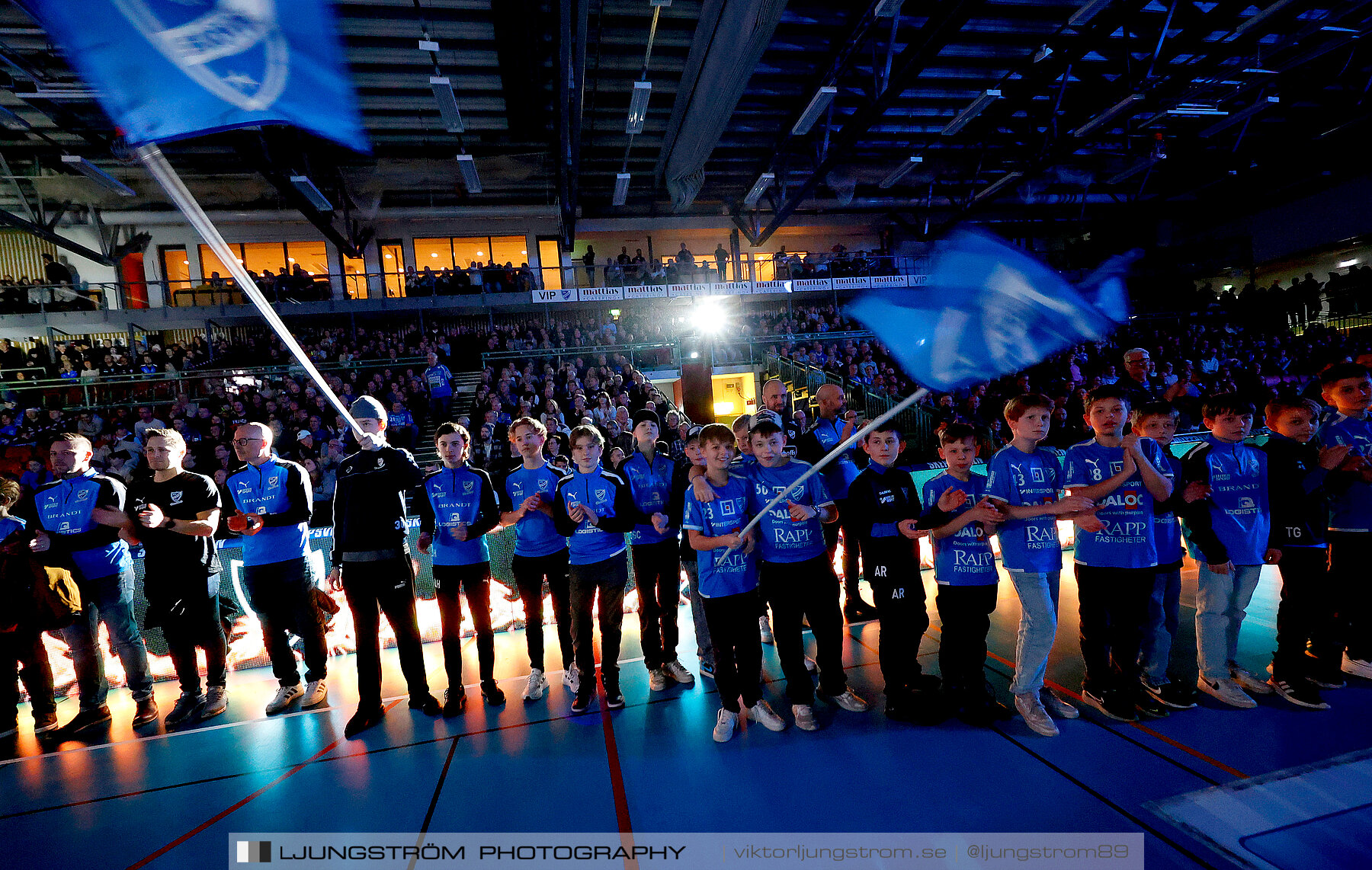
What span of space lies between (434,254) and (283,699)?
21.8 m

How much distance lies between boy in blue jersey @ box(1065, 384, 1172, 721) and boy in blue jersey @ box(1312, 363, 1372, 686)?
112cm

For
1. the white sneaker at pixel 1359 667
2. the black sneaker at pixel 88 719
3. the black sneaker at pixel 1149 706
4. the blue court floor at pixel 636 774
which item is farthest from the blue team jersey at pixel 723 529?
the black sneaker at pixel 88 719

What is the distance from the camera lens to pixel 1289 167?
20828mm

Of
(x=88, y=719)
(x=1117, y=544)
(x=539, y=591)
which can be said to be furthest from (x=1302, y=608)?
(x=88, y=719)

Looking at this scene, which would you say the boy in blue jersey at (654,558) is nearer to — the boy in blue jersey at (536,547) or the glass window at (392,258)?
the boy in blue jersey at (536,547)

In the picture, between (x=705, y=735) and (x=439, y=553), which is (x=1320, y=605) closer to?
(x=705, y=735)

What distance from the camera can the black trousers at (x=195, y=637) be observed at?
4.16 meters

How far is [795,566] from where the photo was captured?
3.51 metres

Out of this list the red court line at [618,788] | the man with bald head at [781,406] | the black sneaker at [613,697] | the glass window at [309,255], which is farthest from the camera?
the glass window at [309,255]

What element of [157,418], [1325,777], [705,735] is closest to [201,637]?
[705,735]

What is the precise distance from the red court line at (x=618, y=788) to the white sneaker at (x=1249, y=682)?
3690 millimetres

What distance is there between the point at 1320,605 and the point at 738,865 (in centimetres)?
370

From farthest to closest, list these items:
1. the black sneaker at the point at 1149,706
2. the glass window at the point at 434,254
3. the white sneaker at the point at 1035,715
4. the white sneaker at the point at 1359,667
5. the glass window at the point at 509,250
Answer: the glass window at the point at 509,250 → the glass window at the point at 434,254 → the white sneaker at the point at 1359,667 → the black sneaker at the point at 1149,706 → the white sneaker at the point at 1035,715

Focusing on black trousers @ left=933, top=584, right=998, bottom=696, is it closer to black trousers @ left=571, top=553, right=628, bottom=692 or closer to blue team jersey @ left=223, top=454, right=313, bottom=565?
black trousers @ left=571, top=553, right=628, bottom=692
